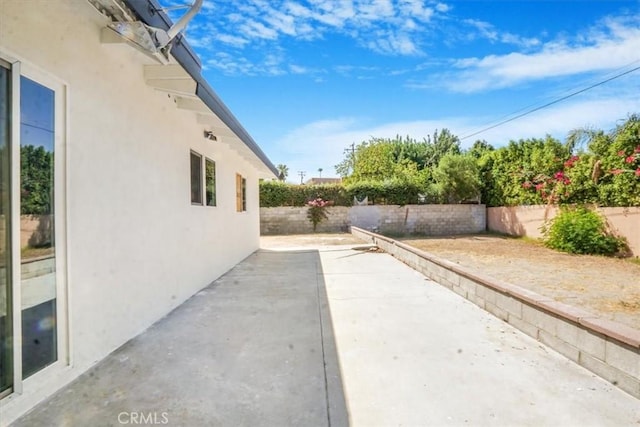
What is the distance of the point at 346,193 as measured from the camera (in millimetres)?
19203

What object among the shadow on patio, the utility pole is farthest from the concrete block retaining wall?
the utility pole

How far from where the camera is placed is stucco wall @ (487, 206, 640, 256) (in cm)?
→ 980

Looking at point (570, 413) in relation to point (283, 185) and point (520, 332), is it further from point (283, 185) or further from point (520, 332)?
point (283, 185)

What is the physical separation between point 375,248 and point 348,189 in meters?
7.99

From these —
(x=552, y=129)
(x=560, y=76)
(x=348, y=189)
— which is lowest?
(x=348, y=189)

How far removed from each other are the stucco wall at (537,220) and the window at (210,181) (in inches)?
437

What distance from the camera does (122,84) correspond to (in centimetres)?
353

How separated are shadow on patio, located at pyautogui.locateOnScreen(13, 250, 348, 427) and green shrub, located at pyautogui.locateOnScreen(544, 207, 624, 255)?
9571 mm

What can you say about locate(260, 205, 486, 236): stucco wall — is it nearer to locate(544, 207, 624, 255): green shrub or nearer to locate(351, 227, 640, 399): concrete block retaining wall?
locate(544, 207, 624, 255): green shrub

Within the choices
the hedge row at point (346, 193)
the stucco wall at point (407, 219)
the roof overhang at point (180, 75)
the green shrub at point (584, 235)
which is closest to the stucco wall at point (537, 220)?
the green shrub at point (584, 235)

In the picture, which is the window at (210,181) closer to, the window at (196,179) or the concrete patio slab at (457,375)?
the window at (196,179)

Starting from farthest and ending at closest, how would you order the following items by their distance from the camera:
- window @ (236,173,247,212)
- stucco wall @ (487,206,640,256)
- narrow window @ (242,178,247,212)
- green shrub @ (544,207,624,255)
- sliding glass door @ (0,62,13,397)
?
narrow window @ (242,178,247,212) → green shrub @ (544,207,624,255) → stucco wall @ (487,206,640,256) → window @ (236,173,247,212) → sliding glass door @ (0,62,13,397)

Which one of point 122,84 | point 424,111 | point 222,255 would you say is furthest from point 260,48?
point 424,111

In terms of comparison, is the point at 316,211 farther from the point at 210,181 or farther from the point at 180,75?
the point at 180,75
